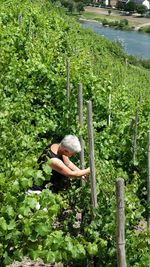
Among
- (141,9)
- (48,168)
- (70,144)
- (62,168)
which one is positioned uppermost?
(48,168)

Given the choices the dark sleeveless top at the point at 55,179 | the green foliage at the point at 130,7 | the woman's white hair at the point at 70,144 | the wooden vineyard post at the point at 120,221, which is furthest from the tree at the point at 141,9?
the wooden vineyard post at the point at 120,221

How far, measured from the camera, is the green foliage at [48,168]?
3.40 metres

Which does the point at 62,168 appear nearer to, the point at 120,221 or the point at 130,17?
the point at 120,221

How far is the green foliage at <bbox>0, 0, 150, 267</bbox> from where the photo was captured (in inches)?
134

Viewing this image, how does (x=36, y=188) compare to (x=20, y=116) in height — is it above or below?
below

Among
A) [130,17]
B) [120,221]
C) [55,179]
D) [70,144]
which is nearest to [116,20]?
[130,17]

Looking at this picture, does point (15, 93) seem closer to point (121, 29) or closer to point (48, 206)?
point (48, 206)

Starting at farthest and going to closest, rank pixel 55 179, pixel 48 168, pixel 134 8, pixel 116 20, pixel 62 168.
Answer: pixel 134 8 → pixel 116 20 → pixel 55 179 → pixel 62 168 → pixel 48 168

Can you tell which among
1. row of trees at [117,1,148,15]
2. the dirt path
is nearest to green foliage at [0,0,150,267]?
the dirt path

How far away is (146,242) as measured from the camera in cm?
452

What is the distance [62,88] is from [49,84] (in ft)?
1.24

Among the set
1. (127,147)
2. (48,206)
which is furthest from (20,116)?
(48,206)

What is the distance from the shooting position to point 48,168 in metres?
3.53

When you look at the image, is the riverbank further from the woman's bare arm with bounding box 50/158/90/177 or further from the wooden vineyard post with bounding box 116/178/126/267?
the wooden vineyard post with bounding box 116/178/126/267
